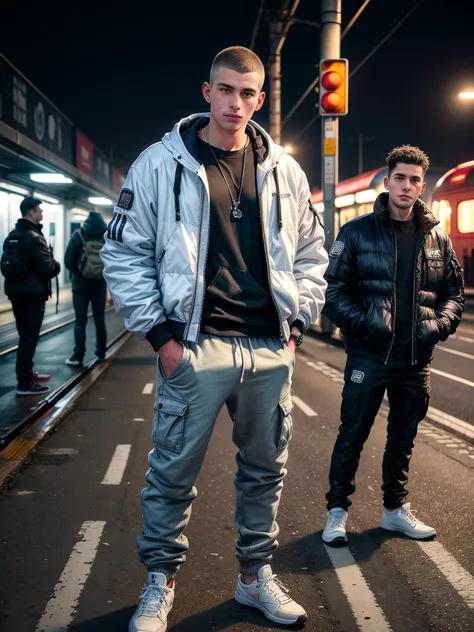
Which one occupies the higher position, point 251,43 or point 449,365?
point 251,43

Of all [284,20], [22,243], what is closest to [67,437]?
[22,243]

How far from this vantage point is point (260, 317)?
3.03 meters

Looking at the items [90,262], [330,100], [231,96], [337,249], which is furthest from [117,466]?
[330,100]

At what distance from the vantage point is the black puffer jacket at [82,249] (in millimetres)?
10000

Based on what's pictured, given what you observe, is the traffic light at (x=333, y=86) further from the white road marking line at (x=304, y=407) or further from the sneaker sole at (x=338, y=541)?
the sneaker sole at (x=338, y=541)

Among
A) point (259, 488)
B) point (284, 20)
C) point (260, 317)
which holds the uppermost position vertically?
point (284, 20)

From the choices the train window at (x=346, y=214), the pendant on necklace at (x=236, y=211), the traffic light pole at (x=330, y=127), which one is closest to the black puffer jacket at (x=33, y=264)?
the pendant on necklace at (x=236, y=211)

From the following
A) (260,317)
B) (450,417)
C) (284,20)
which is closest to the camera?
(260,317)

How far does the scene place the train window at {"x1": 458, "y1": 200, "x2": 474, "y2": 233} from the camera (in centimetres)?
→ 1928

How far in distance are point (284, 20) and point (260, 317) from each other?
16.7 metres

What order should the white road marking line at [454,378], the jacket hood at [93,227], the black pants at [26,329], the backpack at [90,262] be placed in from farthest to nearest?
the jacket hood at [93,227], the backpack at [90,262], the white road marking line at [454,378], the black pants at [26,329]

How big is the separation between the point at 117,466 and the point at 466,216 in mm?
15977

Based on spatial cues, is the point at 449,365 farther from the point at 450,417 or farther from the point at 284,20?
the point at 284,20

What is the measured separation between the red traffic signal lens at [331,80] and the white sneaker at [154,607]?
995 centimetres
